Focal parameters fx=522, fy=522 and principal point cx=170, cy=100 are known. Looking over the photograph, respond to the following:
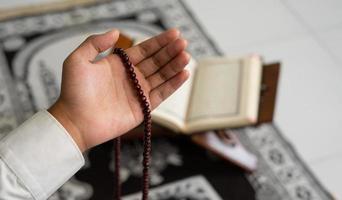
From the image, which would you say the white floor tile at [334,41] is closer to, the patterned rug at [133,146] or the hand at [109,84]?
the patterned rug at [133,146]

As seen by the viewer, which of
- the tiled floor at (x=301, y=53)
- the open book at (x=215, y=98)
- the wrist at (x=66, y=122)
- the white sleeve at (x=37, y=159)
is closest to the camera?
the white sleeve at (x=37, y=159)

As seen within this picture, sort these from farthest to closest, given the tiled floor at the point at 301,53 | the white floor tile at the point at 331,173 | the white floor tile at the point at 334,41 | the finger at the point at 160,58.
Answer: the white floor tile at the point at 334,41 → the tiled floor at the point at 301,53 → the white floor tile at the point at 331,173 → the finger at the point at 160,58

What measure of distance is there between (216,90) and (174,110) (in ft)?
0.61

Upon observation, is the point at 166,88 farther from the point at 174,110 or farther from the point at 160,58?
the point at 174,110

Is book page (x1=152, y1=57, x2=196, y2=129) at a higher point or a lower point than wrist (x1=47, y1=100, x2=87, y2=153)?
lower

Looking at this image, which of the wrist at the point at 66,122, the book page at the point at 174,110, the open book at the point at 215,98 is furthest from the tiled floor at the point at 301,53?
the wrist at the point at 66,122

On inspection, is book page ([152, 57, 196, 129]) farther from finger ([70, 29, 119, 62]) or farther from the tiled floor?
finger ([70, 29, 119, 62])

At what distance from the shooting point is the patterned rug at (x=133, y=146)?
1.89 m

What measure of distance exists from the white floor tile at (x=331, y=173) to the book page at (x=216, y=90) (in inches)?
16.9

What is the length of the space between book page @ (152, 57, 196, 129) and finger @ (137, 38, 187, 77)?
19.2 inches

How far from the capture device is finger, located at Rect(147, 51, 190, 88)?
1298mm

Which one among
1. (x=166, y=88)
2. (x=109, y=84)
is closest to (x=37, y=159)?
(x=109, y=84)

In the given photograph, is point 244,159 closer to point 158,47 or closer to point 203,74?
point 203,74

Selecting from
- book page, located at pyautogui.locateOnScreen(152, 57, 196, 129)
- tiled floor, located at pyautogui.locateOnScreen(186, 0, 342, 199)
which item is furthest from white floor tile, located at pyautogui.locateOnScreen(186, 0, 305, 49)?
book page, located at pyautogui.locateOnScreen(152, 57, 196, 129)
